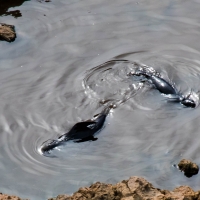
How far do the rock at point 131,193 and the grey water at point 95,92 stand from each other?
0.83m

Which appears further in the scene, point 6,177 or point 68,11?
point 68,11

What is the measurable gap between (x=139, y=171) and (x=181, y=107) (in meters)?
1.24

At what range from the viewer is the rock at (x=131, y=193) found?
4.84 meters

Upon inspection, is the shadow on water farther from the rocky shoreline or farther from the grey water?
the rocky shoreline

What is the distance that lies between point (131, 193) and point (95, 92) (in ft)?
8.39

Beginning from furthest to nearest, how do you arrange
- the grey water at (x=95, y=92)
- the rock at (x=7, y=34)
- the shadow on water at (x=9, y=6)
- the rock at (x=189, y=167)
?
the shadow on water at (x=9, y=6) < the rock at (x=7, y=34) < the grey water at (x=95, y=92) < the rock at (x=189, y=167)

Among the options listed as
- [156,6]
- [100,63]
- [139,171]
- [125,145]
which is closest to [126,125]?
→ [125,145]

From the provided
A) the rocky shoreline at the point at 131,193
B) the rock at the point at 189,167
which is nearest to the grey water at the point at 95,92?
the rock at the point at 189,167

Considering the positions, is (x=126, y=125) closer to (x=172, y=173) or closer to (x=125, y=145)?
(x=125, y=145)

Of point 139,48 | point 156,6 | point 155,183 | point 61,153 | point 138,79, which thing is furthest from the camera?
point 156,6

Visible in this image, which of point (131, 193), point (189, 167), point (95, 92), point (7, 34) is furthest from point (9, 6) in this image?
point (131, 193)

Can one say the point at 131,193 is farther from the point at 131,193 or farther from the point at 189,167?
the point at 189,167

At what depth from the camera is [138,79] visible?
7445mm

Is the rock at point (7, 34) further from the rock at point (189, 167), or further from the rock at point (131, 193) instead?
the rock at point (131, 193)
